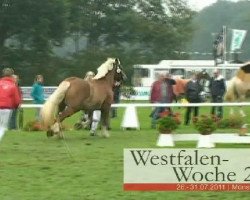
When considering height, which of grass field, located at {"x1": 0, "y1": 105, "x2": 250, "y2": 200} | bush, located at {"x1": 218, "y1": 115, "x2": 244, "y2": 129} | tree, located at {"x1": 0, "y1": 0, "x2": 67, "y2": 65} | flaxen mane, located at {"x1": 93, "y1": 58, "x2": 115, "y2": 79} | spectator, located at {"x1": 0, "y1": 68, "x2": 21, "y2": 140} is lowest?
bush, located at {"x1": 218, "y1": 115, "x2": 244, "y2": 129}

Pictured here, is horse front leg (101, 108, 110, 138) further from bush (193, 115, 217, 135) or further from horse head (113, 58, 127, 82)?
bush (193, 115, 217, 135)

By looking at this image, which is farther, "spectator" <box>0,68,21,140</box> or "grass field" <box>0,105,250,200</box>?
"spectator" <box>0,68,21,140</box>

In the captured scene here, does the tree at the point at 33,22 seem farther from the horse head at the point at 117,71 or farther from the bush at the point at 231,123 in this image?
the horse head at the point at 117,71

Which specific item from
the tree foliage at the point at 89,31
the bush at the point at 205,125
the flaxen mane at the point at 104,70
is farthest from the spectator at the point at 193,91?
the tree foliage at the point at 89,31

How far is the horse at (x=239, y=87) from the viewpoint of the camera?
25672 millimetres

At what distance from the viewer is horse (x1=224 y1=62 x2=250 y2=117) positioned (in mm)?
25672

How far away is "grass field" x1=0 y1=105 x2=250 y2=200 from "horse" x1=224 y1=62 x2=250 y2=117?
7.48m

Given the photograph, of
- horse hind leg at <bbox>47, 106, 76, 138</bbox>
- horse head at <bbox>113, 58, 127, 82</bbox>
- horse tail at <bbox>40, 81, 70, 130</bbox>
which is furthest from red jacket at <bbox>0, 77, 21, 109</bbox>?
horse head at <bbox>113, 58, 127, 82</bbox>

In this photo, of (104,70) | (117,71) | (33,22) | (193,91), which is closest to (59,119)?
(104,70)

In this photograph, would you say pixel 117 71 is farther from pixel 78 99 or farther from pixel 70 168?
pixel 70 168

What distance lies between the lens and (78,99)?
1755cm

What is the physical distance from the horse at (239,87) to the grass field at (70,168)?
748cm

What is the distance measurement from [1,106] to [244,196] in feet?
21.4

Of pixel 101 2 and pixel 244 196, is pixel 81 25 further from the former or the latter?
pixel 244 196
